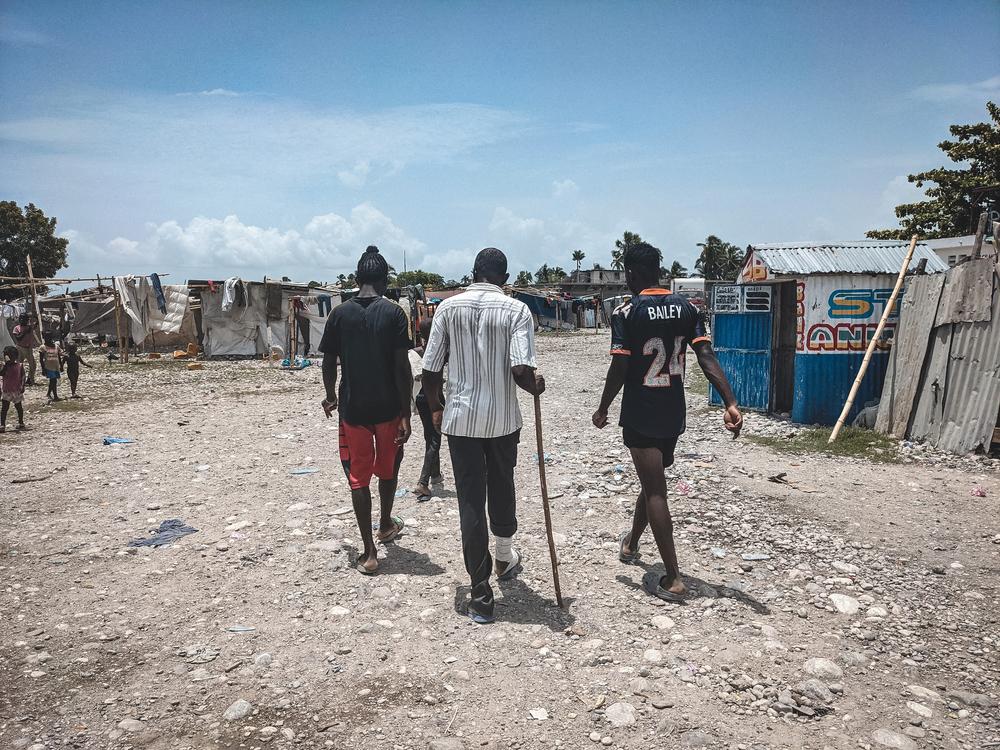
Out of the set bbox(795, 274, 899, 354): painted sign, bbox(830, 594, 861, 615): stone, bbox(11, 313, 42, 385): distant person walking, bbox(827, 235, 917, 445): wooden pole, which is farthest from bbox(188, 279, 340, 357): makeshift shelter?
bbox(830, 594, 861, 615): stone

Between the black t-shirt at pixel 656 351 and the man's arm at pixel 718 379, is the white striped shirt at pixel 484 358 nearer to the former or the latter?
the black t-shirt at pixel 656 351

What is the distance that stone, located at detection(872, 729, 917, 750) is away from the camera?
230 centimetres

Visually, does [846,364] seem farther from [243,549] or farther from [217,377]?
[217,377]

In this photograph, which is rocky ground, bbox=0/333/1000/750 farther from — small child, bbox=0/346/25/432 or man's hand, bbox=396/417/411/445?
small child, bbox=0/346/25/432

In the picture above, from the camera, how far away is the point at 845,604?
339cm

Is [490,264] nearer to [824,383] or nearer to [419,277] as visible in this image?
[824,383]

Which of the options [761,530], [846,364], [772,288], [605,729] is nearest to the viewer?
[605,729]

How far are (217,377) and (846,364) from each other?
13501mm

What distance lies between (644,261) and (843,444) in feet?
16.8

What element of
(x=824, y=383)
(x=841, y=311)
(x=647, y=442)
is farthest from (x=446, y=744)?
(x=841, y=311)

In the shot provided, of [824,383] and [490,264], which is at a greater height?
[490,264]

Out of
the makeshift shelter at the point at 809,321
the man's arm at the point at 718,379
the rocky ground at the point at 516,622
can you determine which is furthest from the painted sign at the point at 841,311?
the man's arm at the point at 718,379

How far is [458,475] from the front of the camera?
10.8 ft

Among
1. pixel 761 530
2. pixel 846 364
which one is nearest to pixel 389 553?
pixel 761 530
